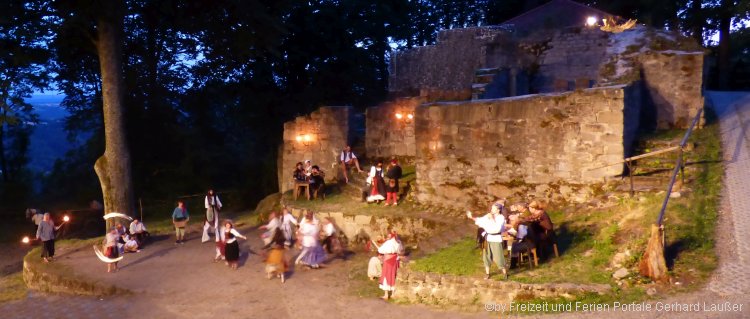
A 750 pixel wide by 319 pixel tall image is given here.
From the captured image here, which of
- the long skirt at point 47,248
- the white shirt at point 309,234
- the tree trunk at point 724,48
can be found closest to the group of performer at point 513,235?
the white shirt at point 309,234

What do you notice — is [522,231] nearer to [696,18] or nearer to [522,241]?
[522,241]

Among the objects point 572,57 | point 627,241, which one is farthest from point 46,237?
point 572,57

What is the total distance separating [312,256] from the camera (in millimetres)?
13242

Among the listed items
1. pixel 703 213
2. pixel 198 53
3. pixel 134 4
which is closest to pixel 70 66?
pixel 198 53

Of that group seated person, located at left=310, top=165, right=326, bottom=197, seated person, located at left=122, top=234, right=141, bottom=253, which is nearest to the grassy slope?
seated person, located at left=310, top=165, right=326, bottom=197

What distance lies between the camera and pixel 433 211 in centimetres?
1476

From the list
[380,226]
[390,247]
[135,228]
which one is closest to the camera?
[390,247]

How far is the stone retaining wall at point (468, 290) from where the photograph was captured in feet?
28.5

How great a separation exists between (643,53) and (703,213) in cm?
675

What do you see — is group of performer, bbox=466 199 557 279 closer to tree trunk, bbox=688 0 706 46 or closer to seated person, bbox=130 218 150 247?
seated person, bbox=130 218 150 247

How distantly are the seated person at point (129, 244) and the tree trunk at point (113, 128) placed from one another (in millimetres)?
1944

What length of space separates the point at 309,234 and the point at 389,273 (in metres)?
2.98

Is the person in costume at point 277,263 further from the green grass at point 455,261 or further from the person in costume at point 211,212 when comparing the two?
the person in costume at point 211,212

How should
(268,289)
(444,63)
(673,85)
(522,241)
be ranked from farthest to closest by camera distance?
1. (444,63)
2. (673,85)
3. (268,289)
4. (522,241)
